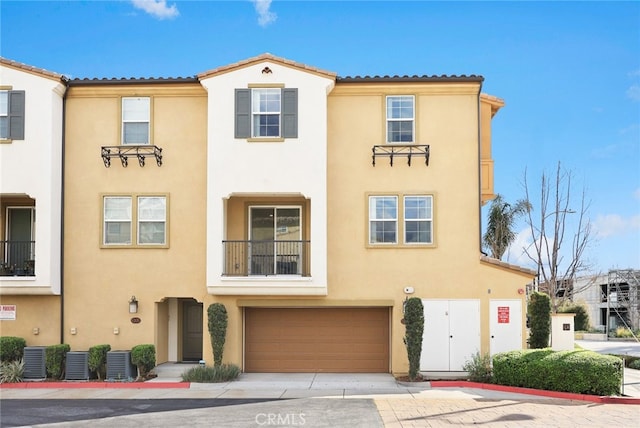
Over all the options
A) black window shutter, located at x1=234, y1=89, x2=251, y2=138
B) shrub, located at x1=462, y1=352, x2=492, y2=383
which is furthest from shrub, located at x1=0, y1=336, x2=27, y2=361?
shrub, located at x1=462, y1=352, x2=492, y2=383

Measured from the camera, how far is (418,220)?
18.3 m

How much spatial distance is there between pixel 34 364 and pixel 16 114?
23.1ft

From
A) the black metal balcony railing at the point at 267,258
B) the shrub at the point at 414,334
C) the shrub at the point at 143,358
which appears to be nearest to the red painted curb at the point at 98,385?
the shrub at the point at 143,358

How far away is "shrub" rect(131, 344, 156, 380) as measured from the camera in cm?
1730

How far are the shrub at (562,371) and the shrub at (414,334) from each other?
81.1 inches

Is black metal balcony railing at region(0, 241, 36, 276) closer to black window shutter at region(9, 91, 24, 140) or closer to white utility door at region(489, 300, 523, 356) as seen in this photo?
black window shutter at region(9, 91, 24, 140)

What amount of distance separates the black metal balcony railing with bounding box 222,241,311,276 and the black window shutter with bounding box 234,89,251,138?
10.3 ft

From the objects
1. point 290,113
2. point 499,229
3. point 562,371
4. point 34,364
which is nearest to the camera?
point 562,371

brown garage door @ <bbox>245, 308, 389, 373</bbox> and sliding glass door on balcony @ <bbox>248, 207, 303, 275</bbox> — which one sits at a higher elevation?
sliding glass door on balcony @ <bbox>248, 207, 303, 275</bbox>

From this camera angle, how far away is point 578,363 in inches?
583

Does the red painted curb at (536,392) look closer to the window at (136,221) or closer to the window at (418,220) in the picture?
the window at (418,220)

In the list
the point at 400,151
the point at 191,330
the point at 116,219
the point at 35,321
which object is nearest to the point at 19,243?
the point at 35,321

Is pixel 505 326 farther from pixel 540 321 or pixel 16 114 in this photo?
pixel 16 114

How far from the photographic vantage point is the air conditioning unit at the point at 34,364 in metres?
17.5
